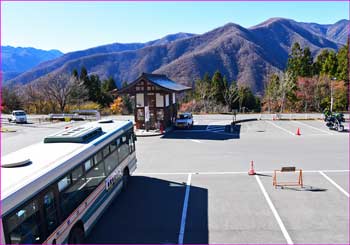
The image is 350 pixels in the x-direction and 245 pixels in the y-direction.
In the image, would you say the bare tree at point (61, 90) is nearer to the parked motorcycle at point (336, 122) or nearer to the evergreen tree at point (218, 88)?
the evergreen tree at point (218, 88)

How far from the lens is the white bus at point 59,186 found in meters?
5.21

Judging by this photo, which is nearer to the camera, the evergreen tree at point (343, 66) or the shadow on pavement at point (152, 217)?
the shadow on pavement at point (152, 217)

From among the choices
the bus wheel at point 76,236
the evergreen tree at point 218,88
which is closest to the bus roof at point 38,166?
the bus wheel at point 76,236

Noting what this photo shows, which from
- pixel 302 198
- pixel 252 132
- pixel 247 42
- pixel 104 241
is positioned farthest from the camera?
pixel 247 42

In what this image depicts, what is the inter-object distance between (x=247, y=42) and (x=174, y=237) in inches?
5303

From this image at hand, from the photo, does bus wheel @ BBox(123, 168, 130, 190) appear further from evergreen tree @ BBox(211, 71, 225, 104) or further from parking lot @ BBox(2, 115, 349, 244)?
evergreen tree @ BBox(211, 71, 225, 104)

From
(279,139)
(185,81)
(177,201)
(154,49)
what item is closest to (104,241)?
(177,201)

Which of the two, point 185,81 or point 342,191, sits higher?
point 185,81

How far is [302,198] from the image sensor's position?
413 inches

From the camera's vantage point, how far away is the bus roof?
17.1 feet

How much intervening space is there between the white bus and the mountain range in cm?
9510

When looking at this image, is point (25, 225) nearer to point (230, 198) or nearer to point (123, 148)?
point (123, 148)

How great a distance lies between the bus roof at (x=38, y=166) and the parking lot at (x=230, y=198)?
2262 mm

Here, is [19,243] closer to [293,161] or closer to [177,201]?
[177,201]
